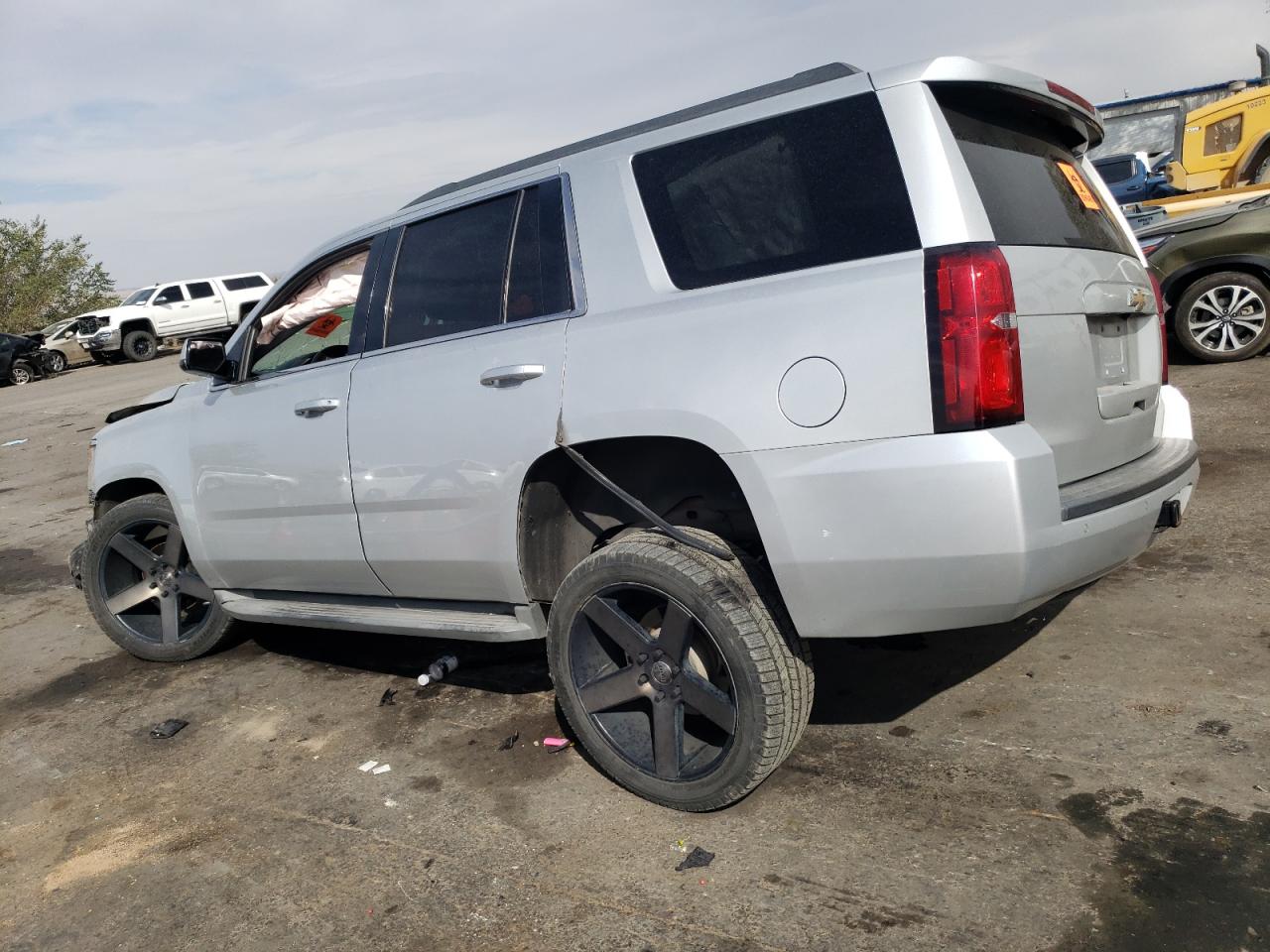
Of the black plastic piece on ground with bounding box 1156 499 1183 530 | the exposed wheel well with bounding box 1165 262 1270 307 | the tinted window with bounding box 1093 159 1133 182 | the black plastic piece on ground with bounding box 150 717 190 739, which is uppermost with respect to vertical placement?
the tinted window with bounding box 1093 159 1133 182

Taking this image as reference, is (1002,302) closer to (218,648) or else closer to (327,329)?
(327,329)

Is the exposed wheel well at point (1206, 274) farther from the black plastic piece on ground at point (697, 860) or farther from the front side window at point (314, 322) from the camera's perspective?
the black plastic piece on ground at point (697, 860)

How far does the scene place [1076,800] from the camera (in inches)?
118

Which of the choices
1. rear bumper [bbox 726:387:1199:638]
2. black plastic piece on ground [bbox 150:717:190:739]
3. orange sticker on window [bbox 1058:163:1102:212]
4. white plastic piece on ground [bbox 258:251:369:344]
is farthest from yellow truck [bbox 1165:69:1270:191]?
black plastic piece on ground [bbox 150:717:190:739]

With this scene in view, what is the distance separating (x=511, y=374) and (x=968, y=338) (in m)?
1.44

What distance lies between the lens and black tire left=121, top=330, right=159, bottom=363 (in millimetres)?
27672

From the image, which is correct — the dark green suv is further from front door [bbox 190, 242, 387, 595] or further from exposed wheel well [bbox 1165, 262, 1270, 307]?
front door [bbox 190, 242, 387, 595]

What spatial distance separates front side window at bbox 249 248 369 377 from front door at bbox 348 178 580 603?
315mm

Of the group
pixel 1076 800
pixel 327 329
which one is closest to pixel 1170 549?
pixel 1076 800

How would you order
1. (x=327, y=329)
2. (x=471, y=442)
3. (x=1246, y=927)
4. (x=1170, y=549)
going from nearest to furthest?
(x=1246, y=927)
(x=471, y=442)
(x=327, y=329)
(x=1170, y=549)

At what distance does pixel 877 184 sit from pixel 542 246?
3.87 ft

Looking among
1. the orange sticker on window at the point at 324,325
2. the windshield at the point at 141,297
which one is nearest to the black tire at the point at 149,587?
the orange sticker on window at the point at 324,325

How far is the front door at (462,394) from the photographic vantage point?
11.1ft

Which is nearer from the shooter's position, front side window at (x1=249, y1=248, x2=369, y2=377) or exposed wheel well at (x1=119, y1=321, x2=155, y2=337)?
front side window at (x1=249, y1=248, x2=369, y2=377)
